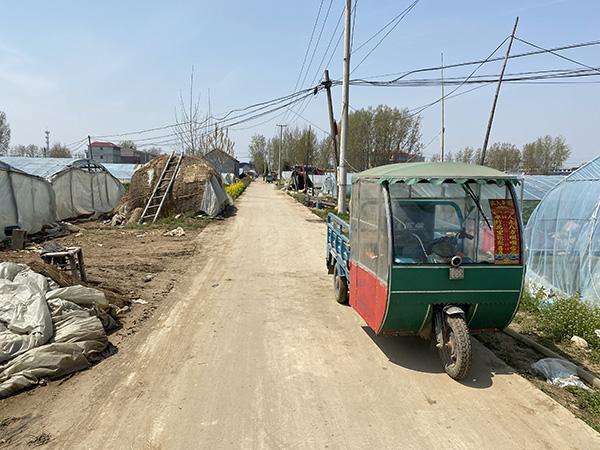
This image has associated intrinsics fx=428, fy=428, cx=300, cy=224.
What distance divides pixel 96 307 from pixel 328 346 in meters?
3.36

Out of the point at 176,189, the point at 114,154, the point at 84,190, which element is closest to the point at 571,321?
the point at 176,189

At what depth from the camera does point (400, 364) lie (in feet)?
17.0

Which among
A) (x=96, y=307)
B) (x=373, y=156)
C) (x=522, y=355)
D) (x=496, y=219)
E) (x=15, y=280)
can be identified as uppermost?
(x=373, y=156)

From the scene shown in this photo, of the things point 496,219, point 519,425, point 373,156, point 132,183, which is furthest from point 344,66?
point 373,156

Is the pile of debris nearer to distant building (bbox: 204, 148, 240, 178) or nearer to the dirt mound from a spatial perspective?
the dirt mound

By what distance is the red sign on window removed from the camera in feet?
16.1

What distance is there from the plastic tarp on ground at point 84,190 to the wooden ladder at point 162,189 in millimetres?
3955

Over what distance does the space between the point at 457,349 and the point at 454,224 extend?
1.60m

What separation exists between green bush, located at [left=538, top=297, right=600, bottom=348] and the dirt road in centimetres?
135

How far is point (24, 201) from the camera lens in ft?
47.8

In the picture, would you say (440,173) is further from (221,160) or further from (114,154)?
(114,154)

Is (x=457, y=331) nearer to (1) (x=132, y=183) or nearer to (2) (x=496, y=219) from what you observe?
(2) (x=496, y=219)

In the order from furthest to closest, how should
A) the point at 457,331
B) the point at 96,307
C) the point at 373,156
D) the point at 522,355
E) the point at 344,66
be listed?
the point at 373,156, the point at 344,66, the point at 96,307, the point at 522,355, the point at 457,331

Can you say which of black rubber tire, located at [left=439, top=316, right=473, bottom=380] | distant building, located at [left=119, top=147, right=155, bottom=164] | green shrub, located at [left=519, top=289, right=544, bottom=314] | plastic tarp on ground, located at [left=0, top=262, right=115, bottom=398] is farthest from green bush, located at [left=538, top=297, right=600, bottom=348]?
distant building, located at [left=119, top=147, right=155, bottom=164]
